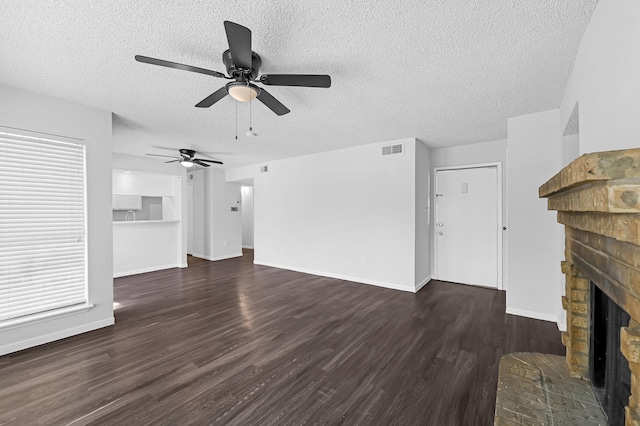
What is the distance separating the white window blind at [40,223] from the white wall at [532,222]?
5058mm

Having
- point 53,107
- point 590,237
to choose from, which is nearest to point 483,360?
point 590,237

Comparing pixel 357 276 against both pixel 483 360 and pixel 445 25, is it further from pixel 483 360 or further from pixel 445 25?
pixel 445 25

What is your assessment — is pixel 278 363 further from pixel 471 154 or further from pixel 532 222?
pixel 471 154

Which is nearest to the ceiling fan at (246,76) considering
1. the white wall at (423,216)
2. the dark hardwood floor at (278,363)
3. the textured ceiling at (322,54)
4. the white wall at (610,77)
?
the textured ceiling at (322,54)

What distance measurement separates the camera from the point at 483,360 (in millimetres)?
2354

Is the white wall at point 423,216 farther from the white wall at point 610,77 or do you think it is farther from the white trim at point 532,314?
the white wall at point 610,77

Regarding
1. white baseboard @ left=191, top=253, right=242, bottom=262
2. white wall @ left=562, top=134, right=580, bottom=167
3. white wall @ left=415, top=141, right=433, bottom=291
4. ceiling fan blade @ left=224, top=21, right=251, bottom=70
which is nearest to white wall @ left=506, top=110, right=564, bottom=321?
white wall @ left=562, top=134, right=580, bottom=167

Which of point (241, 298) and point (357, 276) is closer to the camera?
point (241, 298)

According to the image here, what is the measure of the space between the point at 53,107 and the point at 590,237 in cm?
455

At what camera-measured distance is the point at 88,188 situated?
2.98 m

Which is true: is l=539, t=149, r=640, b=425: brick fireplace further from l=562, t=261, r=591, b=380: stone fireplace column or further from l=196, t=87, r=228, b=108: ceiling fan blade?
l=196, t=87, r=228, b=108: ceiling fan blade

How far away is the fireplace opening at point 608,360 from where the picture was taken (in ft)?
4.09

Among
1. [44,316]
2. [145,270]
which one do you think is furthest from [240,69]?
[145,270]

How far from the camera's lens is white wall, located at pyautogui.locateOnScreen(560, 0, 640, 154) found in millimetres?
1106
